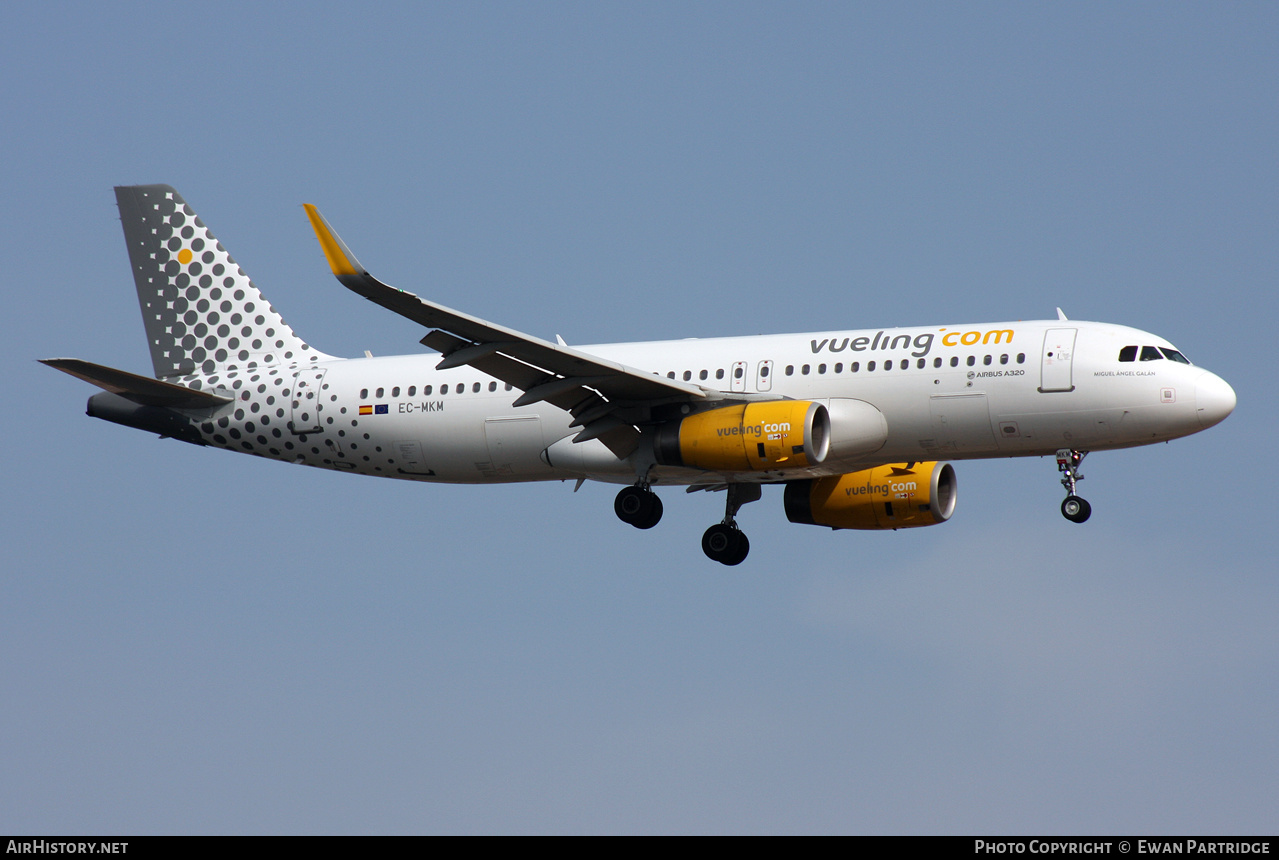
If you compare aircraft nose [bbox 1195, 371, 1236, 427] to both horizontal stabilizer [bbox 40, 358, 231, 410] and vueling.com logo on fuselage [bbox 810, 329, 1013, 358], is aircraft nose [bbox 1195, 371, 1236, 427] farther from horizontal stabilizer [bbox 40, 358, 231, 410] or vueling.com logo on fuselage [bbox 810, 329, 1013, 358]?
horizontal stabilizer [bbox 40, 358, 231, 410]

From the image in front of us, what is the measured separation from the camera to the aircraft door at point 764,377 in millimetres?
34906

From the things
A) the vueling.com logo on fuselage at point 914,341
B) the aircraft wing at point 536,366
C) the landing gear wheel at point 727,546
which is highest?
the vueling.com logo on fuselage at point 914,341

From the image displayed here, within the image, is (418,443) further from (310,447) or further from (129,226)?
(129,226)

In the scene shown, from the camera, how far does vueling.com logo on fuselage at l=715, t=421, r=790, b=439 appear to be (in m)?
32.6

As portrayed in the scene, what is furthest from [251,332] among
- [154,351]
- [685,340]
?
[685,340]

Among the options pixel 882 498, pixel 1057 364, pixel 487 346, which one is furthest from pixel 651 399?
pixel 1057 364

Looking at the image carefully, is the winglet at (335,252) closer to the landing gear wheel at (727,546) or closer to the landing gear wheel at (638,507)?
the landing gear wheel at (638,507)

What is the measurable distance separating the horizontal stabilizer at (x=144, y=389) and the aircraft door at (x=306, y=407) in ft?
5.77

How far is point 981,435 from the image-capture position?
3312 centimetres

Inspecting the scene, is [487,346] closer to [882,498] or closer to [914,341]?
[914,341]

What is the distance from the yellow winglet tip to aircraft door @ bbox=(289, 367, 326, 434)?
10908 mm

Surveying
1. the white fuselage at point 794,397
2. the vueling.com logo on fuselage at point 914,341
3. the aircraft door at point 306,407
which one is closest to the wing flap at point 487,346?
the white fuselage at point 794,397

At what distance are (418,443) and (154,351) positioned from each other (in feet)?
27.6
